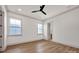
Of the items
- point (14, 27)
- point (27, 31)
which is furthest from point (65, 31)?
point (14, 27)

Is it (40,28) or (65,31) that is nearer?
(40,28)

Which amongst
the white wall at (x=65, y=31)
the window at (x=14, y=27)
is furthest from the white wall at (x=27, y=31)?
the white wall at (x=65, y=31)

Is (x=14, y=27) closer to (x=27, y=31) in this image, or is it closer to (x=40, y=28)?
(x=27, y=31)

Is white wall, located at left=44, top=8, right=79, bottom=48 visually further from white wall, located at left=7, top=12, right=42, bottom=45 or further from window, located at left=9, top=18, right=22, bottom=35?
window, located at left=9, top=18, right=22, bottom=35

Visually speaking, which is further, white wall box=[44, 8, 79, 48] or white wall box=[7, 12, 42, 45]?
white wall box=[44, 8, 79, 48]

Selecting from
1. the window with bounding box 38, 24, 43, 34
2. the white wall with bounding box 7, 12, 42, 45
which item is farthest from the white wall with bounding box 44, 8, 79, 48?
the white wall with bounding box 7, 12, 42, 45

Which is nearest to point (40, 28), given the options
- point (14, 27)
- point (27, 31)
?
point (27, 31)

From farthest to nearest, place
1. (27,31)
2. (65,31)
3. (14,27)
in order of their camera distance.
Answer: (65,31) → (27,31) → (14,27)

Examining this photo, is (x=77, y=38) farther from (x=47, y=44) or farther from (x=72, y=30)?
(x=47, y=44)

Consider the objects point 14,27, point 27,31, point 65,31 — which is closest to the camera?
point 14,27

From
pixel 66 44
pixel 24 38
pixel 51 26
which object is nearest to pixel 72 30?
pixel 66 44

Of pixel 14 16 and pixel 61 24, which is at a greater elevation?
pixel 14 16

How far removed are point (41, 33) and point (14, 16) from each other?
1.75 feet
